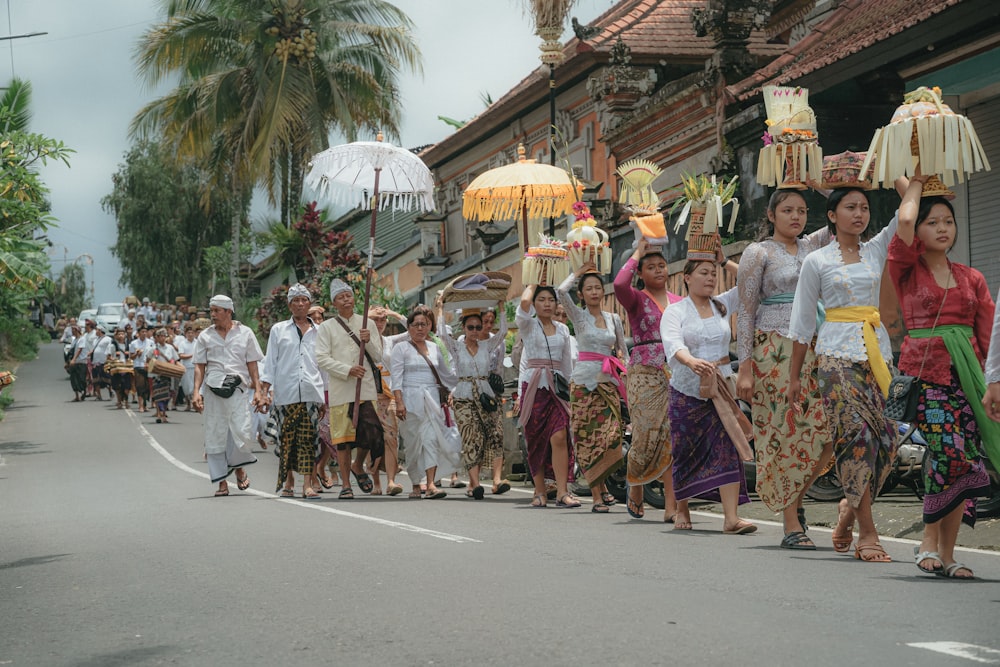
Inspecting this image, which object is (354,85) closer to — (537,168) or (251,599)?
(537,168)

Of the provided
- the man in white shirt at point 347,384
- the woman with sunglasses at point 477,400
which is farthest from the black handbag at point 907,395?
the man in white shirt at point 347,384

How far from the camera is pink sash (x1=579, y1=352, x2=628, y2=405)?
39.4 feet

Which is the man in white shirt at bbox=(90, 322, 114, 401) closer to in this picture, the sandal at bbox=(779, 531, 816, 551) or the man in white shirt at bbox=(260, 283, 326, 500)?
the man in white shirt at bbox=(260, 283, 326, 500)

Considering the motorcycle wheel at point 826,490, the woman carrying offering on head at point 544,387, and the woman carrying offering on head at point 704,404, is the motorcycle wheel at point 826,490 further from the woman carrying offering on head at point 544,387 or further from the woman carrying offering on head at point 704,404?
the woman carrying offering on head at point 544,387

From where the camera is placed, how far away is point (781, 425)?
8742 mm

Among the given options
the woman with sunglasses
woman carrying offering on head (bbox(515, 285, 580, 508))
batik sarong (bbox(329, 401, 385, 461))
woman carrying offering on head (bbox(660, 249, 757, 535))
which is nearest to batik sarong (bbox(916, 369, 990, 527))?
woman carrying offering on head (bbox(660, 249, 757, 535))

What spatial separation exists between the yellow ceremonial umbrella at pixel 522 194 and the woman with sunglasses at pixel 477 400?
5.16 ft

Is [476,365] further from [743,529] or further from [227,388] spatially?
[743,529]

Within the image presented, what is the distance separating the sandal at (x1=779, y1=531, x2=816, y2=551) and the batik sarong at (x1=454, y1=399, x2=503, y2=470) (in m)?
5.62

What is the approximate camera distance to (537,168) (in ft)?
50.9

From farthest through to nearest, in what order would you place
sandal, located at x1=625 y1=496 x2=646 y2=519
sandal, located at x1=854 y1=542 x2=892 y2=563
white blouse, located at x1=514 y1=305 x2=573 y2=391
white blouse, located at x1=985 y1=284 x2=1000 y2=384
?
white blouse, located at x1=514 y1=305 x2=573 y2=391
sandal, located at x1=625 y1=496 x2=646 y2=519
sandal, located at x1=854 y1=542 x2=892 y2=563
white blouse, located at x1=985 y1=284 x2=1000 y2=384

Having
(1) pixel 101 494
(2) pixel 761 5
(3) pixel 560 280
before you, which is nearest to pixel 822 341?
(3) pixel 560 280

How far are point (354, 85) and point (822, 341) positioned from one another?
31.9m

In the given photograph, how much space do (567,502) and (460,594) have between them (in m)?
5.73
